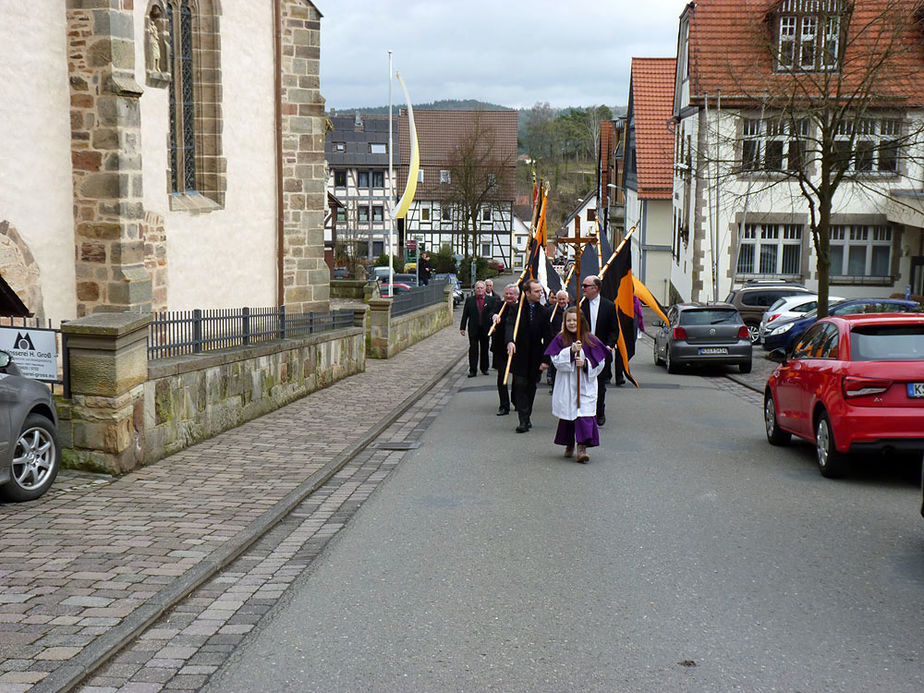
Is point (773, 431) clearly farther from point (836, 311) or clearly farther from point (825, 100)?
point (836, 311)

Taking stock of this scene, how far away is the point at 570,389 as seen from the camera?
35.9 ft

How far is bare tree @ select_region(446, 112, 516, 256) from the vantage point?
73.5m

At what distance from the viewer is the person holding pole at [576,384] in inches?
424

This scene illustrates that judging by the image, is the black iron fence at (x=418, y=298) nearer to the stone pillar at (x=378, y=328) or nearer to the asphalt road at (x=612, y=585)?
the stone pillar at (x=378, y=328)

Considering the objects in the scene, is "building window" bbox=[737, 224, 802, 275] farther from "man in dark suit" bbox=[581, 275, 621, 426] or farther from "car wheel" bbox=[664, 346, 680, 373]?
"man in dark suit" bbox=[581, 275, 621, 426]

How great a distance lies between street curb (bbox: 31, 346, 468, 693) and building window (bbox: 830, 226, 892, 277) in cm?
3105

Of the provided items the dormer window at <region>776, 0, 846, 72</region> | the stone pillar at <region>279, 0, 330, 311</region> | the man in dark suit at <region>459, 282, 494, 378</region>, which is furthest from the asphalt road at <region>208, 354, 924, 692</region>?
the dormer window at <region>776, 0, 846, 72</region>

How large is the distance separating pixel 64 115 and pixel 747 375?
549 inches

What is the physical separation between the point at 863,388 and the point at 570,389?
2.89m

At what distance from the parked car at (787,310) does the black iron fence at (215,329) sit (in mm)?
14318

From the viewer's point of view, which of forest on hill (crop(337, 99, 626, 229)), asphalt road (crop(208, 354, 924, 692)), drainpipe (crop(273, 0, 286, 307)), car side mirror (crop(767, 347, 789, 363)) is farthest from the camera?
forest on hill (crop(337, 99, 626, 229))

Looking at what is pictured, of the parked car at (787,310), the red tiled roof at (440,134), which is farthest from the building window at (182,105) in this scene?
the red tiled roof at (440,134)

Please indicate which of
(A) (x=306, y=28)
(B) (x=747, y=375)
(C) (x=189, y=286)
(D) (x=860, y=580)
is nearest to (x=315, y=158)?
(A) (x=306, y=28)

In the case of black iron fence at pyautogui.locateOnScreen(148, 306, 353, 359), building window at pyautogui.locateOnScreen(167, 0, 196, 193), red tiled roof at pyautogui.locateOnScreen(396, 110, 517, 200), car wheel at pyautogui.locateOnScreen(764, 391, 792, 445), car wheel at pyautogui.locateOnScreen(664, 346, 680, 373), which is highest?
red tiled roof at pyautogui.locateOnScreen(396, 110, 517, 200)
